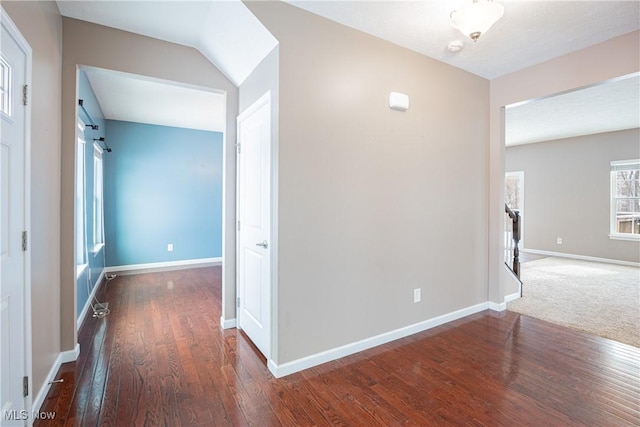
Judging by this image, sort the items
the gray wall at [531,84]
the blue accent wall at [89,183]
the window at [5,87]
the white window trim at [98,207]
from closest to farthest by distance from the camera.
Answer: the window at [5,87] → the gray wall at [531,84] → the blue accent wall at [89,183] → the white window trim at [98,207]

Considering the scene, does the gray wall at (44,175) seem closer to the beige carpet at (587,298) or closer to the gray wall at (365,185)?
the gray wall at (365,185)

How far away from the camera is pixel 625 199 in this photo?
6117mm

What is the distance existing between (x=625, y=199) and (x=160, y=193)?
29.8 feet

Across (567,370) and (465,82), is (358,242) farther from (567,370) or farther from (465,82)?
(465,82)

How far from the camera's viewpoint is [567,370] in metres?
2.30

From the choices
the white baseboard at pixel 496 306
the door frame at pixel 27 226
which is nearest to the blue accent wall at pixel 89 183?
the door frame at pixel 27 226

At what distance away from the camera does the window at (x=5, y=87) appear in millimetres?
1443

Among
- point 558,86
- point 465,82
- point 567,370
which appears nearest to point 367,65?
point 465,82

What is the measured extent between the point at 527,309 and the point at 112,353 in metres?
4.30

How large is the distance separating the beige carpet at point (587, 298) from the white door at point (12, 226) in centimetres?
433

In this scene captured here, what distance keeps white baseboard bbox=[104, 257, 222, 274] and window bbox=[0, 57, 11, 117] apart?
14.9ft

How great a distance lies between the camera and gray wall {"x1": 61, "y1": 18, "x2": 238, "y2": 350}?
241cm

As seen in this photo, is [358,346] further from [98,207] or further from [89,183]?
[98,207]

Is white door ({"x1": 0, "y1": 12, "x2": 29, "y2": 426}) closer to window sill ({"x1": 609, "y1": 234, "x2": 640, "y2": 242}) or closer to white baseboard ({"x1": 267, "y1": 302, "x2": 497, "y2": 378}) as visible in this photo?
white baseboard ({"x1": 267, "y1": 302, "x2": 497, "y2": 378})
